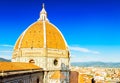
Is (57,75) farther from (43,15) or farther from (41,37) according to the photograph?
(43,15)

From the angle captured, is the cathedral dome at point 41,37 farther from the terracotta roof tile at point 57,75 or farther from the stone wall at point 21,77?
the stone wall at point 21,77

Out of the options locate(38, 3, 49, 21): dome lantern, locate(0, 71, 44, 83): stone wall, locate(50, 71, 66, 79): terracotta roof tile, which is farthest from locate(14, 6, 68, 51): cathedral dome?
locate(0, 71, 44, 83): stone wall

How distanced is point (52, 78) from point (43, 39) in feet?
18.8

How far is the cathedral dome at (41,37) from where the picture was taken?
116ft

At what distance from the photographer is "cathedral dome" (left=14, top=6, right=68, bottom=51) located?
1398 inches

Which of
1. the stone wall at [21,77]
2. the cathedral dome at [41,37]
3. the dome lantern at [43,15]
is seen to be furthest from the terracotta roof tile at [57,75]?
the dome lantern at [43,15]

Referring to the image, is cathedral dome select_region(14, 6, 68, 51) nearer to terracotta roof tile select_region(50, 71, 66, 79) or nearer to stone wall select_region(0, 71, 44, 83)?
terracotta roof tile select_region(50, 71, 66, 79)

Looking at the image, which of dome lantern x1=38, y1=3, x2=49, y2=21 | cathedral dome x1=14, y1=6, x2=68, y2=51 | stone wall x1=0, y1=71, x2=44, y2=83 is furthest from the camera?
dome lantern x1=38, y1=3, x2=49, y2=21

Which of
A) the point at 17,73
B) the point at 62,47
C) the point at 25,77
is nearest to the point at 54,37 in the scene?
the point at 62,47

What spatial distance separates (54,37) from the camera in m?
37.0

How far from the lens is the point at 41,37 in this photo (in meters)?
35.8

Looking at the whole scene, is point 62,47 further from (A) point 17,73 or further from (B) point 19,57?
(A) point 17,73

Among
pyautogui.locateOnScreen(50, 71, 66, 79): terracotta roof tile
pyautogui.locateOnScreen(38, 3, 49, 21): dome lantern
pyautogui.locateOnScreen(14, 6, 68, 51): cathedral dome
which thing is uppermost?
pyautogui.locateOnScreen(38, 3, 49, 21): dome lantern

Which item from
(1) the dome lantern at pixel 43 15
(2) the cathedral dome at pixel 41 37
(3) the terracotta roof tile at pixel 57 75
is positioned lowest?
(3) the terracotta roof tile at pixel 57 75
